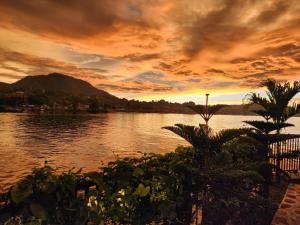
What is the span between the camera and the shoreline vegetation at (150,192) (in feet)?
8.63

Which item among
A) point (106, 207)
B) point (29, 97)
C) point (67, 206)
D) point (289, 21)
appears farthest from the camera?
point (29, 97)

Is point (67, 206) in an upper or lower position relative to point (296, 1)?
lower

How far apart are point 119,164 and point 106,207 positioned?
58 cm

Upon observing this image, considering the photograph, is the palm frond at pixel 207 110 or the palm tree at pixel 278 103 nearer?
the palm frond at pixel 207 110

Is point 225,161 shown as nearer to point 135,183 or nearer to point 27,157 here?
point 135,183

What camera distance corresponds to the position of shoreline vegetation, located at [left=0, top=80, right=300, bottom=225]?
2.63 meters

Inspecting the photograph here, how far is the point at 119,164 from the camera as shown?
3.46 m

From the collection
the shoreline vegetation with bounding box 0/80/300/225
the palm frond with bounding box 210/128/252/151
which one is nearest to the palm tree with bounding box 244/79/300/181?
the shoreline vegetation with bounding box 0/80/300/225

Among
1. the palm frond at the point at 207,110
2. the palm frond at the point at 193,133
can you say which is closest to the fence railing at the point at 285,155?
the palm frond at the point at 207,110

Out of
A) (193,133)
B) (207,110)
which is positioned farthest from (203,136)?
(207,110)

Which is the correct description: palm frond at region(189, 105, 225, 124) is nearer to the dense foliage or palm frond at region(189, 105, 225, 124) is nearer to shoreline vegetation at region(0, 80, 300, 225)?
shoreline vegetation at region(0, 80, 300, 225)

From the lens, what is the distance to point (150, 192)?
3684 mm

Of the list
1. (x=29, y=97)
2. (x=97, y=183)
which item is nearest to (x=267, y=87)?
(x=97, y=183)

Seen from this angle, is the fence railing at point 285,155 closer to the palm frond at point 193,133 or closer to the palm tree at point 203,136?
the palm tree at point 203,136
